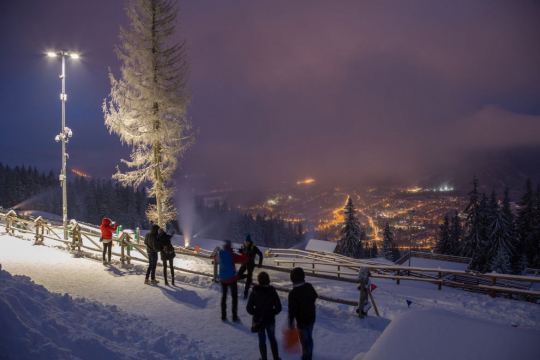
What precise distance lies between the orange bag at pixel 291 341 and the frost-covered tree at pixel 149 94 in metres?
12.5

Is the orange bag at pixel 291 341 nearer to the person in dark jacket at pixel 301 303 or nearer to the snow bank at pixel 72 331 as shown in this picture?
the person in dark jacket at pixel 301 303

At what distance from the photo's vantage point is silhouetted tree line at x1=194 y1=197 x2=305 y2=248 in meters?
87.7

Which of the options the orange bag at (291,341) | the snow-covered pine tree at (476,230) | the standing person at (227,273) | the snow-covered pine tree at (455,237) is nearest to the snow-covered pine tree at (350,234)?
the snow-covered pine tree at (476,230)

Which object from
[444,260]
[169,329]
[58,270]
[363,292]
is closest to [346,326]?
[363,292]

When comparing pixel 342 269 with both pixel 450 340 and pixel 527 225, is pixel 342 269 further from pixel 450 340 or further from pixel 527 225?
pixel 527 225

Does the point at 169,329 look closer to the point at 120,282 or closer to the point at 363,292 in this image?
the point at 120,282

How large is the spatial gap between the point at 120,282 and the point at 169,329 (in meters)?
4.60

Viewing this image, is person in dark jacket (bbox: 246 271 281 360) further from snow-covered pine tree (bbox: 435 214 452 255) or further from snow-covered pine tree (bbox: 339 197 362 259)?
snow-covered pine tree (bbox: 435 214 452 255)

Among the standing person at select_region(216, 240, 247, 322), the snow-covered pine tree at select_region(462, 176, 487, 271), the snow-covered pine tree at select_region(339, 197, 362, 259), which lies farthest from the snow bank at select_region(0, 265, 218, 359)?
the snow-covered pine tree at select_region(462, 176, 487, 271)

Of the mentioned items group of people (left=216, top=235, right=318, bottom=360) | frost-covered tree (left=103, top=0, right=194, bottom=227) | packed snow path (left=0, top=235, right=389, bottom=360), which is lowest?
packed snow path (left=0, top=235, right=389, bottom=360)

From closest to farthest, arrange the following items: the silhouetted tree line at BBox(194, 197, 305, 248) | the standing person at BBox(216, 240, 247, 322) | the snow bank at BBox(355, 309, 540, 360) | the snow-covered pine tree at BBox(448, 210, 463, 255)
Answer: the snow bank at BBox(355, 309, 540, 360), the standing person at BBox(216, 240, 247, 322), the snow-covered pine tree at BBox(448, 210, 463, 255), the silhouetted tree line at BBox(194, 197, 305, 248)

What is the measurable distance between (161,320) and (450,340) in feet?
22.4

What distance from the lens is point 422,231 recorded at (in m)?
102

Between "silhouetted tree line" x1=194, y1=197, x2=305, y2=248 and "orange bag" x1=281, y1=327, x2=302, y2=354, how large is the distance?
254ft
